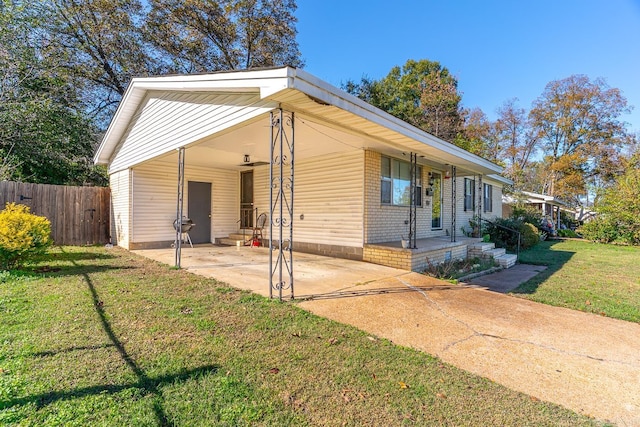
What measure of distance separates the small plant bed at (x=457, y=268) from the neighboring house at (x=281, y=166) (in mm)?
373

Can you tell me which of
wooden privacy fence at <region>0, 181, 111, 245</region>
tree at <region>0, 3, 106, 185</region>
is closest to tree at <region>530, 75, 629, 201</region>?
wooden privacy fence at <region>0, 181, 111, 245</region>

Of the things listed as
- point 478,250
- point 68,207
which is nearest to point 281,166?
point 478,250

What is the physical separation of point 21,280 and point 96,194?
21.1ft

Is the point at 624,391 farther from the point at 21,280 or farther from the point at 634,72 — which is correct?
the point at 634,72

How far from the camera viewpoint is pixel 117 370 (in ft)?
8.22

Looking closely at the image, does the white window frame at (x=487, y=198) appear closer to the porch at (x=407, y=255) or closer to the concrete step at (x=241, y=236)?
the porch at (x=407, y=255)

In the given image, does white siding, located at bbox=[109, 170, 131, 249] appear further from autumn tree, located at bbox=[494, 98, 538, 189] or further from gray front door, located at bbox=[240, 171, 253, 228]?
autumn tree, located at bbox=[494, 98, 538, 189]

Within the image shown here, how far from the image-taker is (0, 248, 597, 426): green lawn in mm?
2037

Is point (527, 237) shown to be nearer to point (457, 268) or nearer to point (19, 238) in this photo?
point (457, 268)

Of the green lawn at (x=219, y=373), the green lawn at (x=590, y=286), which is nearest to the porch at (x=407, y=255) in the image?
the green lawn at (x=590, y=286)

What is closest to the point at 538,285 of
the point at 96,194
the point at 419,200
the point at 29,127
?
the point at 419,200

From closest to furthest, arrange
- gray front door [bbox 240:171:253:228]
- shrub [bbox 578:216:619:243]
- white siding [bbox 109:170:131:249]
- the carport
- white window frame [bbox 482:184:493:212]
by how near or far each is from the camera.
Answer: the carport
white siding [bbox 109:170:131:249]
gray front door [bbox 240:171:253:228]
white window frame [bbox 482:184:493:212]
shrub [bbox 578:216:619:243]

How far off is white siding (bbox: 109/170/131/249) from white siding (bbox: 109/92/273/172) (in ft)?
1.70

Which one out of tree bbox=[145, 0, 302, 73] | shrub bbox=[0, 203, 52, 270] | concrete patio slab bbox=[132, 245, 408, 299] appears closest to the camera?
concrete patio slab bbox=[132, 245, 408, 299]
